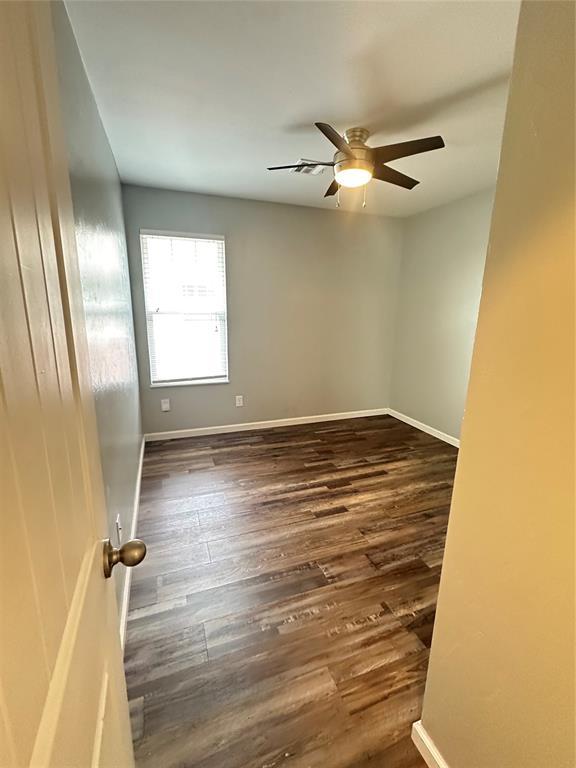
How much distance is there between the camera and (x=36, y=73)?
0.49 m

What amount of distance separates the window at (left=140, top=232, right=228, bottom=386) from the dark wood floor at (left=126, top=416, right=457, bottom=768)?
3.68ft

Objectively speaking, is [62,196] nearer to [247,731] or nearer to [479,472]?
[479,472]

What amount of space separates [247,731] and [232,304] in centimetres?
327

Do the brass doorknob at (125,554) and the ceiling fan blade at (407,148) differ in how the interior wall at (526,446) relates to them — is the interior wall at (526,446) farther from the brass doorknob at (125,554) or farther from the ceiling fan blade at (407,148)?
the ceiling fan blade at (407,148)

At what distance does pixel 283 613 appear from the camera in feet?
5.50

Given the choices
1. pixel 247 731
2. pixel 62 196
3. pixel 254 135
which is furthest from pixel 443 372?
pixel 62 196

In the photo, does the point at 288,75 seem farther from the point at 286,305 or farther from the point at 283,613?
the point at 283,613

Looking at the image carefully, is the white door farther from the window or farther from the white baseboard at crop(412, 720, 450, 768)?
the window

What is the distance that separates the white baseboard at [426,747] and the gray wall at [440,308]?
283 cm

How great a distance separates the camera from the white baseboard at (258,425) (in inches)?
148

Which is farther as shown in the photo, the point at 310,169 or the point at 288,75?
the point at 310,169

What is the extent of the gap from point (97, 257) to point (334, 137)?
1334 mm

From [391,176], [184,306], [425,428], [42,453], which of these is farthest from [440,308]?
[42,453]

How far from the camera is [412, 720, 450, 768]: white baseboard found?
1.12 metres
